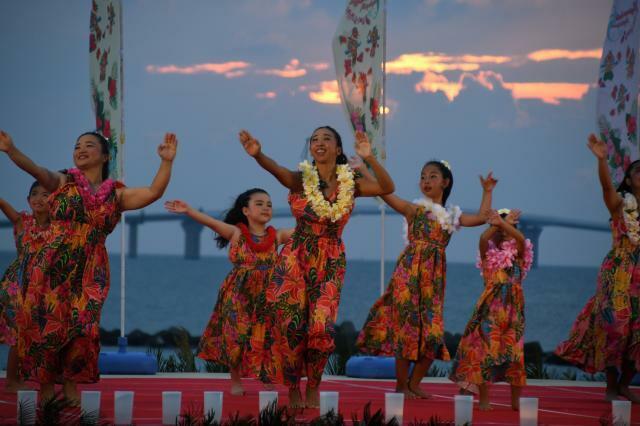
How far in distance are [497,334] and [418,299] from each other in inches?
27.5

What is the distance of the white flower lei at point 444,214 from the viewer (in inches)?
297

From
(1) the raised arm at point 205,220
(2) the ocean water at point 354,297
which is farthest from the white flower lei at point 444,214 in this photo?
(2) the ocean water at point 354,297

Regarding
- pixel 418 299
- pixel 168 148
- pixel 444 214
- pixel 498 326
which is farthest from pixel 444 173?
pixel 168 148

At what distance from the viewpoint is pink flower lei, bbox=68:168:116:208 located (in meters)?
6.20

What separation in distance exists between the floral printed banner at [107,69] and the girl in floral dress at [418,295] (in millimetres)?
2412

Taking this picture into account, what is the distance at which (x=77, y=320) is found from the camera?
6152 mm

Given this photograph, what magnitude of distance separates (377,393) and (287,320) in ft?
5.35

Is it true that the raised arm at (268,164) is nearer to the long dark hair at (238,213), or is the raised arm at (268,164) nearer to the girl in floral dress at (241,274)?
the girl in floral dress at (241,274)

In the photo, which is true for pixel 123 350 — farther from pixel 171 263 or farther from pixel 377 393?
pixel 171 263

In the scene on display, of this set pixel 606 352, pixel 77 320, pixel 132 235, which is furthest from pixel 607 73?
pixel 132 235

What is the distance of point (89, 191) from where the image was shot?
6227mm

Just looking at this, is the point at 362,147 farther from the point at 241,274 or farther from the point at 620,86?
the point at 620,86

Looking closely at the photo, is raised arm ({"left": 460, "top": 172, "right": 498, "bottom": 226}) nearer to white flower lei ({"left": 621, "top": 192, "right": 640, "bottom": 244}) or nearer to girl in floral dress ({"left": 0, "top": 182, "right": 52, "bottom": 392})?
white flower lei ({"left": 621, "top": 192, "right": 640, "bottom": 244})

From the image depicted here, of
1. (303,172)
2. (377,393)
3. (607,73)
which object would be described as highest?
(607,73)
